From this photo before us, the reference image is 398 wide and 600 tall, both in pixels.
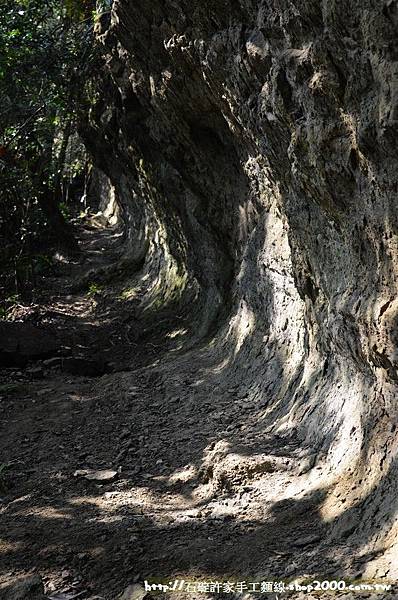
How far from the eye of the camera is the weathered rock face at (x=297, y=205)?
3.24 m

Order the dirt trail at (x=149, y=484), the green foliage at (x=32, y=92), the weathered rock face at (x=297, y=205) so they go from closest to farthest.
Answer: the weathered rock face at (x=297, y=205), the dirt trail at (x=149, y=484), the green foliage at (x=32, y=92)

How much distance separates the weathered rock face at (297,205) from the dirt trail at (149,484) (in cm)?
21

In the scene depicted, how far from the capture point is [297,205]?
4680 mm

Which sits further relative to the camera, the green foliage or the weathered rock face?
the green foliage

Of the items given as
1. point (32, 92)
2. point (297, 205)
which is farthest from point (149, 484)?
point (32, 92)

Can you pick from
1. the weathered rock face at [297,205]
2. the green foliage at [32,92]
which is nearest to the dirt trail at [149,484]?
the weathered rock face at [297,205]

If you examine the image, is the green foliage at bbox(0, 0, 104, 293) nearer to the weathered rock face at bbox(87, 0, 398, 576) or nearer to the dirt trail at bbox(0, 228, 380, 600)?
the weathered rock face at bbox(87, 0, 398, 576)

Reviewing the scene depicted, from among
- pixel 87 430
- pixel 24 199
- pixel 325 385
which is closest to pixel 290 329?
pixel 325 385

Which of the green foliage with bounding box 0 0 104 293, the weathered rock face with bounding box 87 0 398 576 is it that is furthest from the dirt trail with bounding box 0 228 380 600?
the green foliage with bounding box 0 0 104 293

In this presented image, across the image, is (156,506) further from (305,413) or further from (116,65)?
(116,65)

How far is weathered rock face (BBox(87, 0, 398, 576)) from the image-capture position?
324 centimetres

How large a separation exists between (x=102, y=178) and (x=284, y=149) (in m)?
18.7

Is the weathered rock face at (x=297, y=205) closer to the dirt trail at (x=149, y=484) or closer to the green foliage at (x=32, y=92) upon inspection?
the dirt trail at (x=149, y=484)

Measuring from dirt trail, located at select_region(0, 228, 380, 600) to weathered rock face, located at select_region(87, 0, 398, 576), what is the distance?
21 cm
